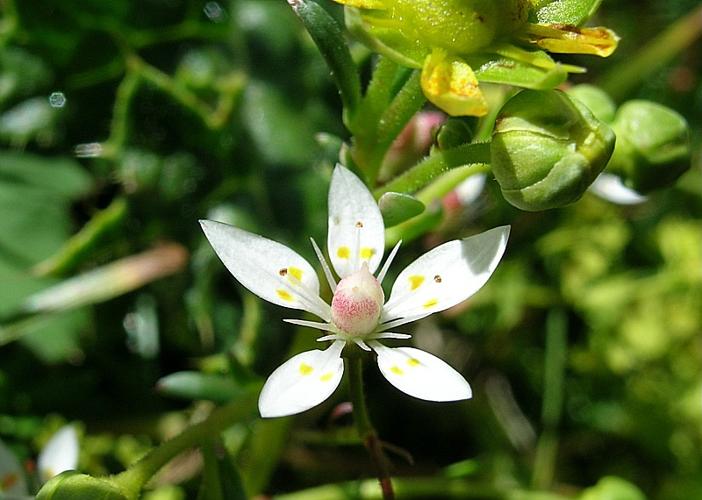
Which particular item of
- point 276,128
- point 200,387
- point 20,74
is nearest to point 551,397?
point 276,128

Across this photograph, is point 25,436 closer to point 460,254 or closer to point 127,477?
point 127,477

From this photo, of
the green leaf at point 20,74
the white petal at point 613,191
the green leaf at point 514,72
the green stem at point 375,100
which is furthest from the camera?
the green leaf at point 20,74

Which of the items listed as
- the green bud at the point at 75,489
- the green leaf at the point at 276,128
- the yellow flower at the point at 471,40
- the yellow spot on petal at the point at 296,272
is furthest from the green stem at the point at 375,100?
the green leaf at the point at 276,128

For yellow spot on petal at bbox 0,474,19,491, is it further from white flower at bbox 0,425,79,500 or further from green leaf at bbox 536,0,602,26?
green leaf at bbox 536,0,602,26

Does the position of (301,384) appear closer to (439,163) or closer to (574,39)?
(439,163)

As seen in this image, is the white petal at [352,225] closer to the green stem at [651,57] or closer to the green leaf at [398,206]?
the green leaf at [398,206]

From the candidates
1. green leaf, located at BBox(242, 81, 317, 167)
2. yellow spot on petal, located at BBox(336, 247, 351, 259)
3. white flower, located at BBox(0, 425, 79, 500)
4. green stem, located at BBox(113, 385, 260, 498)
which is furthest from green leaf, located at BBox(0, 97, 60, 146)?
yellow spot on petal, located at BBox(336, 247, 351, 259)
